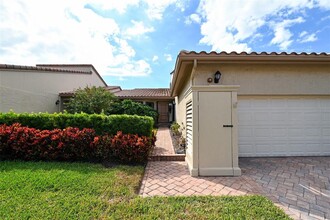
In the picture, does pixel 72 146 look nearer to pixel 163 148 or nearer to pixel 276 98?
pixel 163 148

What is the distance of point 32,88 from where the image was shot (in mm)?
12289

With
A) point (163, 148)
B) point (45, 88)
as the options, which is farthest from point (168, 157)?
point (45, 88)

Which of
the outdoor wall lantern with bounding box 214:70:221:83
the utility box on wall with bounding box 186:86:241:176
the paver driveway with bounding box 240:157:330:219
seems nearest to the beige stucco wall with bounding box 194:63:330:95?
the outdoor wall lantern with bounding box 214:70:221:83

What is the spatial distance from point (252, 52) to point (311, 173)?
12.5ft

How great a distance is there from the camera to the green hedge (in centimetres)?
615

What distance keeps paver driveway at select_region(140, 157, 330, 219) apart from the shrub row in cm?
80

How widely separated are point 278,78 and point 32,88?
14.9m

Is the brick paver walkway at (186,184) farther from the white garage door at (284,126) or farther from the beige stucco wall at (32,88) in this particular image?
the beige stucco wall at (32,88)

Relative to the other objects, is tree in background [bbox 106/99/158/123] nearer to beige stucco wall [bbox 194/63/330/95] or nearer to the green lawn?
beige stucco wall [bbox 194/63/330/95]

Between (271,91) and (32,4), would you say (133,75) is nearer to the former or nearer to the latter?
(32,4)

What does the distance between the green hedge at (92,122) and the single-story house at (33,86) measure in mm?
5606

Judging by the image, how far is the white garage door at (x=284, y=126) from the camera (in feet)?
20.2

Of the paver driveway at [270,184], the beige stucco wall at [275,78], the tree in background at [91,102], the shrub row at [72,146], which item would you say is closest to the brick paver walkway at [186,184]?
the paver driveway at [270,184]

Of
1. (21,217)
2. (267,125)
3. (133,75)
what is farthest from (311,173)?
(133,75)
